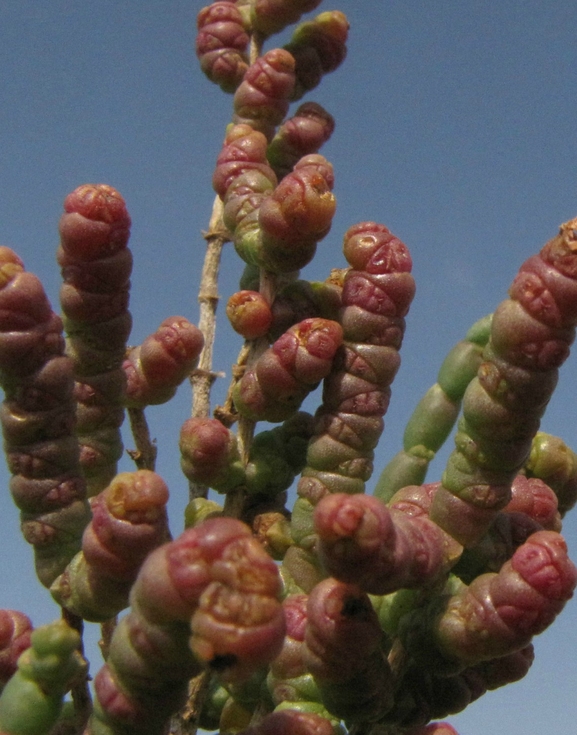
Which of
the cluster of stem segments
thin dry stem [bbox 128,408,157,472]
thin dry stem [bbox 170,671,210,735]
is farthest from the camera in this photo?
thin dry stem [bbox 128,408,157,472]

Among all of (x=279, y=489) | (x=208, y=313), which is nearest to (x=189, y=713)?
(x=279, y=489)

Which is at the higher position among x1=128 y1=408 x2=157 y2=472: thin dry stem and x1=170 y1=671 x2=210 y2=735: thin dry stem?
x1=128 y1=408 x2=157 y2=472: thin dry stem

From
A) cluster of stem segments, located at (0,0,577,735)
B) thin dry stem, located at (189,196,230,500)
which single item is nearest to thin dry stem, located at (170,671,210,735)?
cluster of stem segments, located at (0,0,577,735)

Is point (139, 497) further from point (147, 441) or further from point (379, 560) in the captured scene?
point (147, 441)

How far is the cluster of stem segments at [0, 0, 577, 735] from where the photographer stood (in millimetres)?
1543

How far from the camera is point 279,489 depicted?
2.42 metres

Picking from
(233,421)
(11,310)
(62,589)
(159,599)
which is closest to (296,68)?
(233,421)

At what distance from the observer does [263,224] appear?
2262 millimetres

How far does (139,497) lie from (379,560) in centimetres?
40

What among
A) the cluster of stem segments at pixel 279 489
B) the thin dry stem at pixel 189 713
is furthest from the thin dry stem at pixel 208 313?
the thin dry stem at pixel 189 713

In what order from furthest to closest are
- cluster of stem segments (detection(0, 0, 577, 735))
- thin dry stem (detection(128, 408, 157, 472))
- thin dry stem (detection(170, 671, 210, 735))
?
thin dry stem (detection(128, 408, 157, 472)) < thin dry stem (detection(170, 671, 210, 735)) < cluster of stem segments (detection(0, 0, 577, 735))

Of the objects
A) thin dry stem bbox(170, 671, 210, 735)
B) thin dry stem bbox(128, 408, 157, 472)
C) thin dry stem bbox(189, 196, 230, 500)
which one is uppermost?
thin dry stem bbox(189, 196, 230, 500)

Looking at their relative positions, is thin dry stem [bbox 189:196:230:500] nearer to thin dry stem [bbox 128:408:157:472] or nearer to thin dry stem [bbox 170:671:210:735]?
thin dry stem [bbox 128:408:157:472]

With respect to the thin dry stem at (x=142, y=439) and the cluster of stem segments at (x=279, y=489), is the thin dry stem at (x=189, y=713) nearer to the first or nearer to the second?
the cluster of stem segments at (x=279, y=489)
